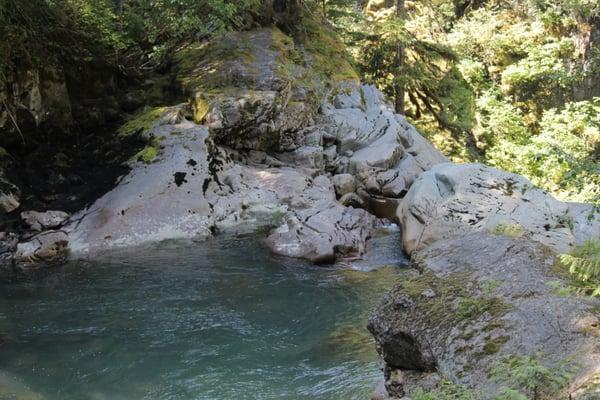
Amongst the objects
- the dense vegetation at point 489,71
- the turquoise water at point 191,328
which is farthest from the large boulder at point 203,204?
the dense vegetation at point 489,71

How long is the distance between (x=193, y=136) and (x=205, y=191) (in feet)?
4.82

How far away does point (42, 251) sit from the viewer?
9.42 m

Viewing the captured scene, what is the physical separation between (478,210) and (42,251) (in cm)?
801

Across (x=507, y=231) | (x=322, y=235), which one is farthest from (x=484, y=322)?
(x=322, y=235)

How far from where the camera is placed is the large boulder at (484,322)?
3.14m

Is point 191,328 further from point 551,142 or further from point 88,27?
point 551,142

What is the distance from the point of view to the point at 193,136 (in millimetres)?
11742

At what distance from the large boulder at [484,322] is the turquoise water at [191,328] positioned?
69.2 inches

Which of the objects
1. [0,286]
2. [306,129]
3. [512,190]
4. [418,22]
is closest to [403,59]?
[418,22]

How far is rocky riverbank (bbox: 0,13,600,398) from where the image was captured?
3598mm

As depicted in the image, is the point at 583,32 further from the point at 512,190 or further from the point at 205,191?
the point at 205,191

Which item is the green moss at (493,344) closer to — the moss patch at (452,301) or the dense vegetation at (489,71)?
the moss patch at (452,301)

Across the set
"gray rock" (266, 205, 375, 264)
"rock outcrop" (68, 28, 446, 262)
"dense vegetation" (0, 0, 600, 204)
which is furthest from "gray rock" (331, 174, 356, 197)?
"dense vegetation" (0, 0, 600, 204)

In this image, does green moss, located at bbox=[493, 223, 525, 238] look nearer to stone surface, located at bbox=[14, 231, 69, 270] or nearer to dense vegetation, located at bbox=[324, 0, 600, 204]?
stone surface, located at bbox=[14, 231, 69, 270]
